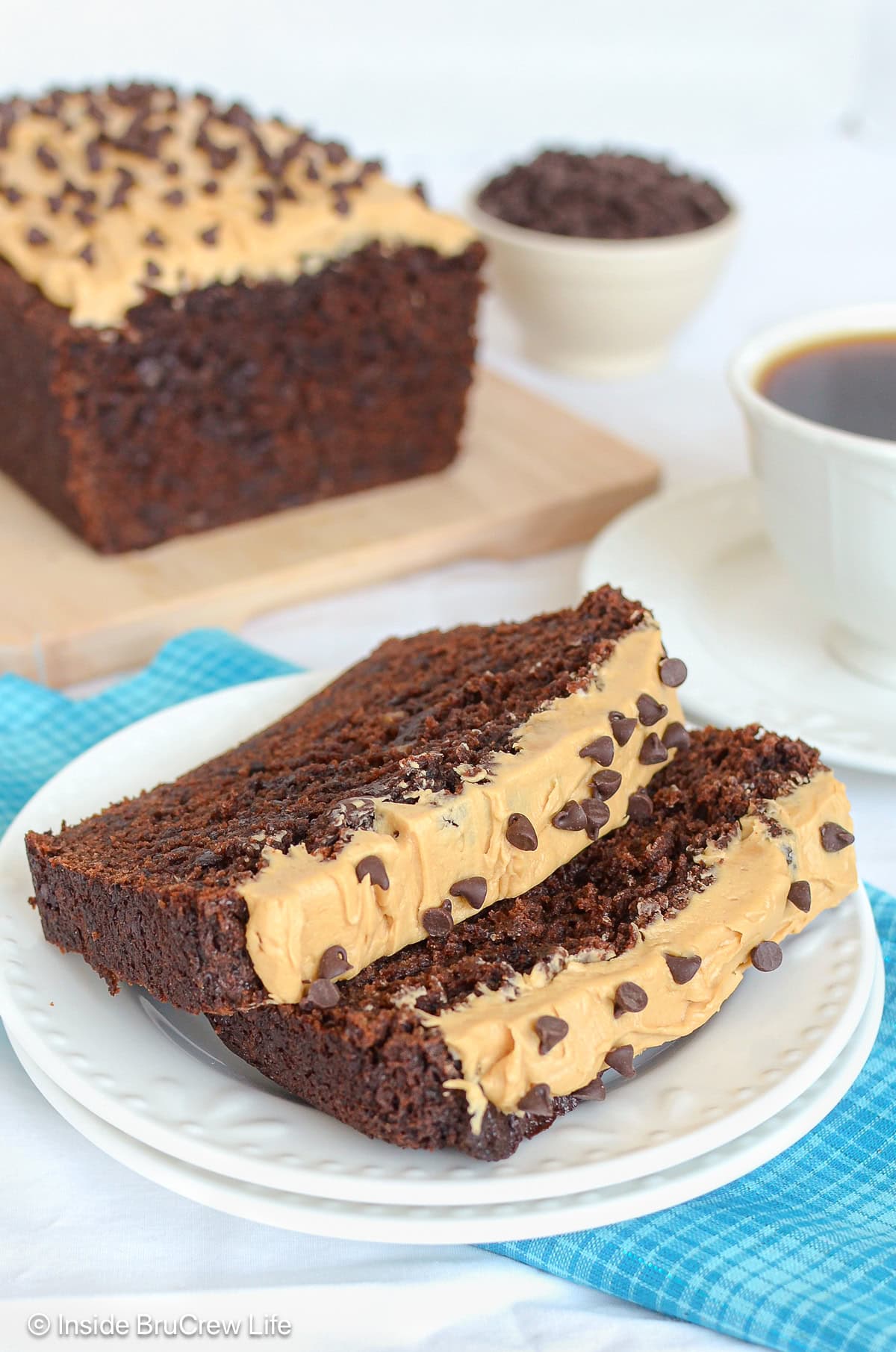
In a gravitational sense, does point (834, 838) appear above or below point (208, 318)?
below

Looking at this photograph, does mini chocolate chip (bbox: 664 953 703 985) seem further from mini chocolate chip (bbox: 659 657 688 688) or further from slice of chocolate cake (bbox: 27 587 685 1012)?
mini chocolate chip (bbox: 659 657 688 688)

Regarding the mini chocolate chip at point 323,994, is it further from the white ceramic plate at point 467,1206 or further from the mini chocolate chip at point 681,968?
the mini chocolate chip at point 681,968

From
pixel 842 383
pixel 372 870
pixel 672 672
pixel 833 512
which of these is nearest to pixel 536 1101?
pixel 372 870

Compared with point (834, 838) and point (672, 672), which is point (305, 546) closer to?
point (672, 672)

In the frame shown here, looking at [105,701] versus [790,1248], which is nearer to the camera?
[790,1248]

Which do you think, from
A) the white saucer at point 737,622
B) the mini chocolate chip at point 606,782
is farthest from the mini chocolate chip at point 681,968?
the white saucer at point 737,622

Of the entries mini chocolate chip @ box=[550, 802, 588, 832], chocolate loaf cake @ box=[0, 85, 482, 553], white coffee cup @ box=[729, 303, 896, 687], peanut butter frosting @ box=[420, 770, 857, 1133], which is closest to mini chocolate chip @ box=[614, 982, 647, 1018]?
peanut butter frosting @ box=[420, 770, 857, 1133]
